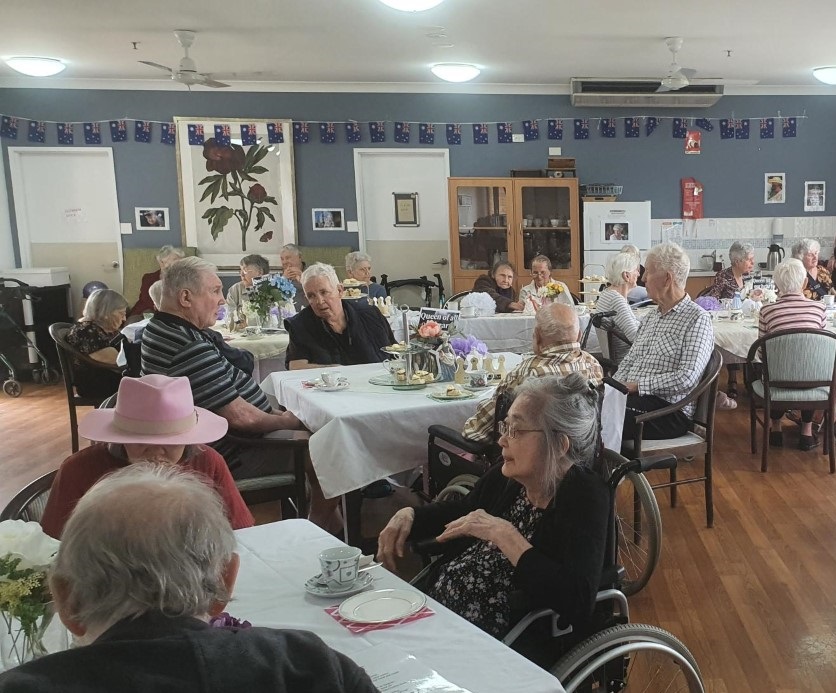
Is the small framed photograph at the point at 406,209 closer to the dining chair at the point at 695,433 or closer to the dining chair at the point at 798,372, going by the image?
the dining chair at the point at 798,372

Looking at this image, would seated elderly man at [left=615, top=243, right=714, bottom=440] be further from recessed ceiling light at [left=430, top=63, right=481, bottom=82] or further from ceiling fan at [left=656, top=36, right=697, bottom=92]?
recessed ceiling light at [left=430, top=63, right=481, bottom=82]

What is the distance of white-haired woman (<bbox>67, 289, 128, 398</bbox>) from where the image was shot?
15.8ft

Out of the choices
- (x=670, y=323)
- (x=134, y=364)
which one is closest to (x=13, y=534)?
(x=134, y=364)

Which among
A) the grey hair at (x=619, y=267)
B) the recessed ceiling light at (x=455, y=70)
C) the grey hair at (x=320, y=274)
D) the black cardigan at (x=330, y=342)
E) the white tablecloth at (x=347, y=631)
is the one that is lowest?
the white tablecloth at (x=347, y=631)

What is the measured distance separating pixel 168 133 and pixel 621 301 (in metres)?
5.80

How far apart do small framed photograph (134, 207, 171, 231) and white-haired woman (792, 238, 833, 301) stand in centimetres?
643

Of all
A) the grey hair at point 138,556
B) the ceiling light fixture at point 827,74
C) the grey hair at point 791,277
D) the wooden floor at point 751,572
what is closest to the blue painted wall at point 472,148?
the ceiling light fixture at point 827,74

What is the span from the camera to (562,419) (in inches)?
72.9

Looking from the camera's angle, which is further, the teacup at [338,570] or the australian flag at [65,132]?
the australian flag at [65,132]

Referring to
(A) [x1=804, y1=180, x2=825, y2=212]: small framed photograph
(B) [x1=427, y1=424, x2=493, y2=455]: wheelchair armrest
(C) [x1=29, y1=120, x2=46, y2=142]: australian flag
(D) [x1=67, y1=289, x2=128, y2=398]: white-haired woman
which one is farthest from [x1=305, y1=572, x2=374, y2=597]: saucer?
(A) [x1=804, y1=180, x2=825, y2=212]: small framed photograph

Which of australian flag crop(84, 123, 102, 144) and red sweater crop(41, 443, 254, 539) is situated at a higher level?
australian flag crop(84, 123, 102, 144)

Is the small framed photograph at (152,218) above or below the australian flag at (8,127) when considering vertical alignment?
below

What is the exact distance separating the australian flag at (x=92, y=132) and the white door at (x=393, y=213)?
2884 mm

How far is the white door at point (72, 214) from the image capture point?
8359 mm
